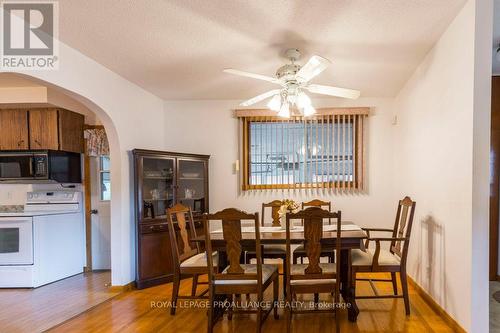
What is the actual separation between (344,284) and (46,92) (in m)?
4.16

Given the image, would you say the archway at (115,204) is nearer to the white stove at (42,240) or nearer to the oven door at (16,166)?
the white stove at (42,240)

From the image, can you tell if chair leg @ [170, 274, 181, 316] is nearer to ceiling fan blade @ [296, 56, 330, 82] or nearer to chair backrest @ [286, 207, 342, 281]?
chair backrest @ [286, 207, 342, 281]

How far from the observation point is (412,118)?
3514 millimetres

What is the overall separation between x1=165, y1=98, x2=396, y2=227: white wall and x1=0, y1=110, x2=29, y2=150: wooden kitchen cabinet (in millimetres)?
1869

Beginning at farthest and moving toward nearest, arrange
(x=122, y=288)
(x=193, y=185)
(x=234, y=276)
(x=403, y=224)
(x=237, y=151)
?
(x=237, y=151)
(x=193, y=185)
(x=122, y=288)
(x=403, y=224)
(x=234, y=276)

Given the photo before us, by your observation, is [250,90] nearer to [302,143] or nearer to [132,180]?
[302,143]

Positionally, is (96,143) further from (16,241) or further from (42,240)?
(16,241)

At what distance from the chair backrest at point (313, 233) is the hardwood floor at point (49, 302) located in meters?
2.26

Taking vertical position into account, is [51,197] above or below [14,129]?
below

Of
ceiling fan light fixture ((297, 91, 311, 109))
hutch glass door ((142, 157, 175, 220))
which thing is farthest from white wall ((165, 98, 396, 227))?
ceiling fan light fixture ((297, 91, 311, 109))

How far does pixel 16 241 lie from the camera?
363 cm

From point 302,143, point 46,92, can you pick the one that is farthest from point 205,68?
point 46,92

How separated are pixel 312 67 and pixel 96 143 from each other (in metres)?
3.42

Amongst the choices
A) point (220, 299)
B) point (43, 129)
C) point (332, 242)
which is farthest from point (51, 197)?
point (332, 242)
